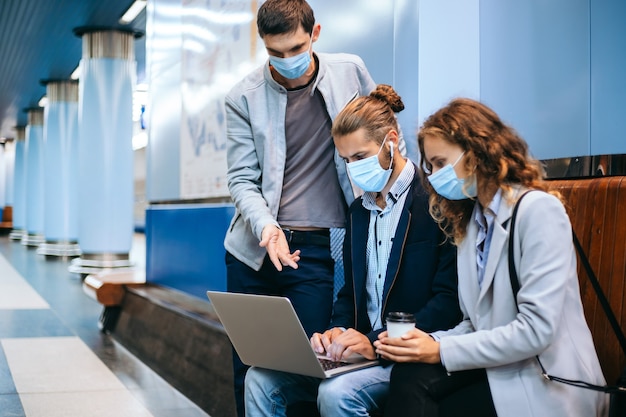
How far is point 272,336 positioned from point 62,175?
45.8 ft

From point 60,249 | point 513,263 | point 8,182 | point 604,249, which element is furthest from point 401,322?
point 8,182

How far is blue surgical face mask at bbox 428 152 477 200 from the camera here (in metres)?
1.67

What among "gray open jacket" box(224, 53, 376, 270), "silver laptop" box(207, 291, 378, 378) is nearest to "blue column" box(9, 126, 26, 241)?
"gray open jacket" box(224, 53, 376, 270)

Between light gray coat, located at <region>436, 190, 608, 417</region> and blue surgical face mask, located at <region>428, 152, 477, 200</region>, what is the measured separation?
0.11m

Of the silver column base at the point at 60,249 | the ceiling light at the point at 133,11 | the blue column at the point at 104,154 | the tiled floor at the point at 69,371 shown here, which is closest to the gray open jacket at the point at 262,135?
the tiled floor at the point at 69,371

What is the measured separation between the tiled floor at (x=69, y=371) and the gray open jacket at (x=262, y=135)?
1.52m

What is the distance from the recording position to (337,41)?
2.91 m

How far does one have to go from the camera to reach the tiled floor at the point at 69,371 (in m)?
3.59

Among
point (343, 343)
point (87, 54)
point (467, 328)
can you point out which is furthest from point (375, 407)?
point (87, 54)

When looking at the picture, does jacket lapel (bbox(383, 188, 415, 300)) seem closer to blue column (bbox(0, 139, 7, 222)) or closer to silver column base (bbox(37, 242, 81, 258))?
silver column base (bbox(37, 242, 81, 258))

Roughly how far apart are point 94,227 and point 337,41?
8.49 m

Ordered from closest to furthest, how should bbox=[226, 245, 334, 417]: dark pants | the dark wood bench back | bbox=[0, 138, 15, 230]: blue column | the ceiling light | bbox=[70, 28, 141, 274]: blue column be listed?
the dark wood bench back → bbox=[226, 245, 334, 417]: dark pants → the ceiling light → bbox=[70, 28, 141, 274]: blue column → bbox=[0, 138, 15, 230]: blue column

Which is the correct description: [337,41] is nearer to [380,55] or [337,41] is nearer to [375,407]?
[380,55]

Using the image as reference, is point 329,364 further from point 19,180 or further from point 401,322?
point 19,180
